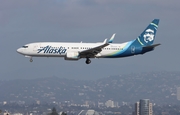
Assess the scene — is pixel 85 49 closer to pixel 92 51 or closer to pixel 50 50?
pixel 92 51

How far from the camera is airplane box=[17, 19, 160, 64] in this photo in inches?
3364

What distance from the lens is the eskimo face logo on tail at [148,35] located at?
3744 inches

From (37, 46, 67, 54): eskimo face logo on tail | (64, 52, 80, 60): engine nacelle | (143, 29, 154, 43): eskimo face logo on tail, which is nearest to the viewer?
(37, 46, 67, 54): eskimo face logo on tail

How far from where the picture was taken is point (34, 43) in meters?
86.6

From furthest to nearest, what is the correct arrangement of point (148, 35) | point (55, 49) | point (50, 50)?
point (148, 35) < point (55, 49) < point (50, 50)

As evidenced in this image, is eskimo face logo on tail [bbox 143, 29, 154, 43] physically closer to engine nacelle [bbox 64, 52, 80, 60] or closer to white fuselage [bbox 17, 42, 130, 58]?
white fuselage [bbox 17, 42, 130, 58]

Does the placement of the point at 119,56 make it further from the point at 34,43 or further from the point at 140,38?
the point at 34,43

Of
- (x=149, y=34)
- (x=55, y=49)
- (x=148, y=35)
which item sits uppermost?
(x=149, y=34)

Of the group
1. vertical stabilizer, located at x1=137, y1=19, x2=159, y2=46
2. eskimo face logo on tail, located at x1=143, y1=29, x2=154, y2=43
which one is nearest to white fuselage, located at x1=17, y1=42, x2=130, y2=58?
vertical stabilizer, located at x1=137, y1=19, x2=159, y2=46

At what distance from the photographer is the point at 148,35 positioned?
95.9 m

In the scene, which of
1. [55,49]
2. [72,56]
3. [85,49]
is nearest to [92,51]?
[85,49]

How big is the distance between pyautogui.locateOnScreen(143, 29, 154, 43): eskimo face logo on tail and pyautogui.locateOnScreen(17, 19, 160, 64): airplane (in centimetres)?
272

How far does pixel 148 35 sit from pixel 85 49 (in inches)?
583

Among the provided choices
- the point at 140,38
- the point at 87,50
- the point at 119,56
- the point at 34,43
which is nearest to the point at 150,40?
the point at 140,38
